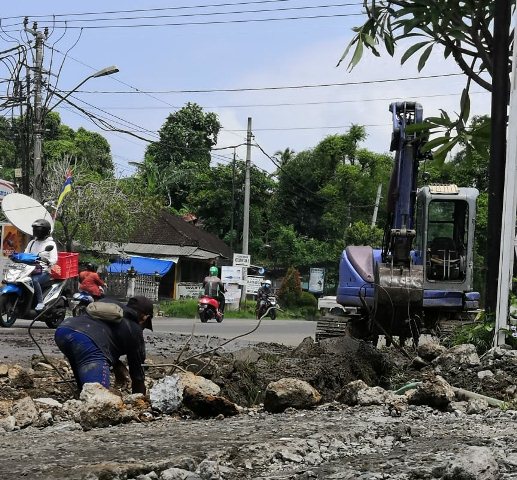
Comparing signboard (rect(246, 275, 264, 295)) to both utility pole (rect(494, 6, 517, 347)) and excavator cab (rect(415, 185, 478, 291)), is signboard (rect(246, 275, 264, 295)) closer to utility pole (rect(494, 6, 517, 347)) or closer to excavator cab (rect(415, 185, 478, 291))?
excavator cab (rect(415, 185, 478, 291))

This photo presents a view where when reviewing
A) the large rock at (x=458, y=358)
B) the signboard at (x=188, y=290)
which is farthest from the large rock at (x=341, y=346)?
the signboard at (x=188, y=290)

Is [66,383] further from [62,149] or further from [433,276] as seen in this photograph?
[62,149]

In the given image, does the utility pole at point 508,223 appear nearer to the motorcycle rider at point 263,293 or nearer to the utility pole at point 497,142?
the utility pole at point 497,142

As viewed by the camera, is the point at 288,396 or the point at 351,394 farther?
the point at 351,394

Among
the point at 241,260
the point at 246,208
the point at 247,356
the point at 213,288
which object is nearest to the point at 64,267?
the point at 247,356

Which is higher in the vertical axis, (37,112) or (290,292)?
(37,112)

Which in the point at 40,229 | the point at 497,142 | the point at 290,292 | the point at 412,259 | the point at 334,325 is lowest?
the point at 334,325

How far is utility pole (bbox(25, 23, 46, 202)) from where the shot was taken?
2681 cm

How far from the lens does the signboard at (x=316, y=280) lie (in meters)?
47.5

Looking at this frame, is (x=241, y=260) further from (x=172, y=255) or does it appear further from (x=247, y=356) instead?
(x=247, y=356)

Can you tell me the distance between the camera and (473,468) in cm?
442

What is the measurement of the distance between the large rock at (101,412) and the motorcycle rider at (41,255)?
822cm

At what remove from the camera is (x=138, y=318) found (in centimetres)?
812

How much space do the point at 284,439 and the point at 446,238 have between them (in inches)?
366
